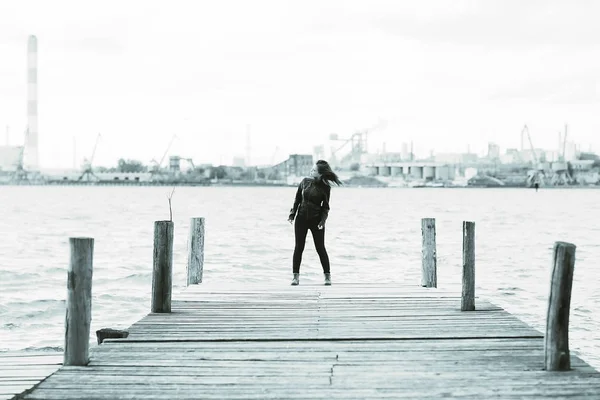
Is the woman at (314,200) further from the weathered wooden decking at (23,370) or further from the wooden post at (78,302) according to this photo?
the wooden post at (78,302)

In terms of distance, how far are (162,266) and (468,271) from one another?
3.36 m

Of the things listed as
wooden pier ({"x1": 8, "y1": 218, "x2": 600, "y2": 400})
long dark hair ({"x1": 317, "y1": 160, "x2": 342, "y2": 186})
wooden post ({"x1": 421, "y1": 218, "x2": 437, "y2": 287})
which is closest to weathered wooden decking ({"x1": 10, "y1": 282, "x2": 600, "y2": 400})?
wooden pier ({"x1": 8, "y1": 218, "x2": 600, "y2": 400})

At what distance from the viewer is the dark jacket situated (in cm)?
1106

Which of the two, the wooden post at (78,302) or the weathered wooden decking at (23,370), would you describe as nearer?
the weathered wooden decking at (23,370)

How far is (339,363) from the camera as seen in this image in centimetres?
655

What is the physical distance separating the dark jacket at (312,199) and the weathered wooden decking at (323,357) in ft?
5.52

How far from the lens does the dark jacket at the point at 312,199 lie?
11062 millimetres

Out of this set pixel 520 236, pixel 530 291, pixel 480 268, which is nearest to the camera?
pixel 530 291

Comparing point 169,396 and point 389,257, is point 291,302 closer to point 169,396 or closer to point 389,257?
A: point 169,396

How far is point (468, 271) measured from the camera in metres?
9.20

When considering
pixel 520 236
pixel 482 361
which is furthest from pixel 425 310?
pixel 520 236

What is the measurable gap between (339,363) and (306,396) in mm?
1032

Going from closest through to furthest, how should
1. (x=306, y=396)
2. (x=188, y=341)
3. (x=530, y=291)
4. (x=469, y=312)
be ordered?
(x=306, y=396)
(x=188, y=341)
(x=469, y=312)
(x=530, y=291)

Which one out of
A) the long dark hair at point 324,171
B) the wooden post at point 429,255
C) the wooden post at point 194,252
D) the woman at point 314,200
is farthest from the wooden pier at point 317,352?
the wooden post at point 194,252
